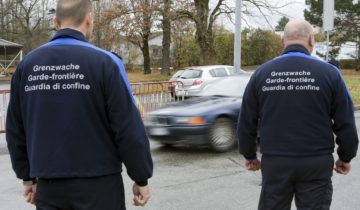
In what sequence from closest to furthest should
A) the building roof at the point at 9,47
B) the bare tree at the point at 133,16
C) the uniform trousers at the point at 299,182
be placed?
the uniform trousers at the point at 299,182 < the bare tree at the point at 133,16 < the building roof at the point at 9,47

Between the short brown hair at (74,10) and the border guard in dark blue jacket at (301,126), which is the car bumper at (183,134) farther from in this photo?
the short brown hair at (74,10)

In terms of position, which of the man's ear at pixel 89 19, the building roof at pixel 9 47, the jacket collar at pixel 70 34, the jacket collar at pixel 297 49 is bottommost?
the jacket collar at pixel 297 49

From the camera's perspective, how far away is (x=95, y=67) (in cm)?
271

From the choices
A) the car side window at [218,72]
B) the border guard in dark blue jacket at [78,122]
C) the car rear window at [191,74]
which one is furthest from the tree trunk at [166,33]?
the border guard in dark blue jacket at [78,122]

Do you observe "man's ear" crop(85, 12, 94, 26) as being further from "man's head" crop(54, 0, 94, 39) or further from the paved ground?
the paved ground

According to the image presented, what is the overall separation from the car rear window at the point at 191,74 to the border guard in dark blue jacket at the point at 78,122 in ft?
63.2

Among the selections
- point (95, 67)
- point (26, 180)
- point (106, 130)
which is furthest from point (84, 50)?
point (26, 180)

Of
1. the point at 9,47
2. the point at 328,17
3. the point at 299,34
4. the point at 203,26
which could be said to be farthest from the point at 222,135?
the point at 9,47

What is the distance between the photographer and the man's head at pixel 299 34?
361 cm

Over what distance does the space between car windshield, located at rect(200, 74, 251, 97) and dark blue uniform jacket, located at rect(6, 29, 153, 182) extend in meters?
7.59

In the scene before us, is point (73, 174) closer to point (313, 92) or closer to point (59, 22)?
point (59, 22)

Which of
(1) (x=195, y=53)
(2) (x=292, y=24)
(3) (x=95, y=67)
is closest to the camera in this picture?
(3) (x=95, y=67)

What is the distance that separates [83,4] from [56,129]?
2.34ft

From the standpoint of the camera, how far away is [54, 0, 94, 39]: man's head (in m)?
2.81
